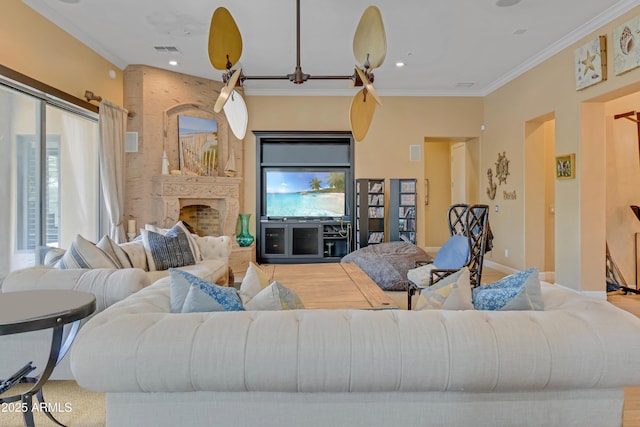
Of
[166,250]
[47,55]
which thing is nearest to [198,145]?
[47,55]

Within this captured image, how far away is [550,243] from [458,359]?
19.7 feet

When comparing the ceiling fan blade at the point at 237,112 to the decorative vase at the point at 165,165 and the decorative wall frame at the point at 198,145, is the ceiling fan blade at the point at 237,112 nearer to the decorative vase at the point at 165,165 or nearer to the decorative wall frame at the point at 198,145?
the decorative vase at the point at 165,165

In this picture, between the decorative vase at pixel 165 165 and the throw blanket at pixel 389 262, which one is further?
the decorative vase at pixel 165 165

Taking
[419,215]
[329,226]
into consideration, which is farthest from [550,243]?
[329,226]

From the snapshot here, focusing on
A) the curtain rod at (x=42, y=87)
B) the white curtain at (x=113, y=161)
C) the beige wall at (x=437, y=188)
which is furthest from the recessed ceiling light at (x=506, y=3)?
the beige wall at (x=437, y=188)

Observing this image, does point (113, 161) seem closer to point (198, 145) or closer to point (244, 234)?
point (198, 145)

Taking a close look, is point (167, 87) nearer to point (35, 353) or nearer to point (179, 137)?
point (179, 137)

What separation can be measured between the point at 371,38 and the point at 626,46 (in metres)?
3.29

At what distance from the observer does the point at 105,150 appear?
17.4 ft

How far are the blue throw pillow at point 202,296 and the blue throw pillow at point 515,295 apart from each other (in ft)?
3.37

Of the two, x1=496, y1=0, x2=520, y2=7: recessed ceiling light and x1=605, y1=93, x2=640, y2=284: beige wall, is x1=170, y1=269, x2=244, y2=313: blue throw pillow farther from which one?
x1=605, y1=93, x2=640, y2=284: beige wall

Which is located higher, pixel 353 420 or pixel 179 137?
pixel 179 137

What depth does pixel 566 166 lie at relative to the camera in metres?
4.99

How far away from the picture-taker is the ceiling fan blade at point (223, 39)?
2363 mm
